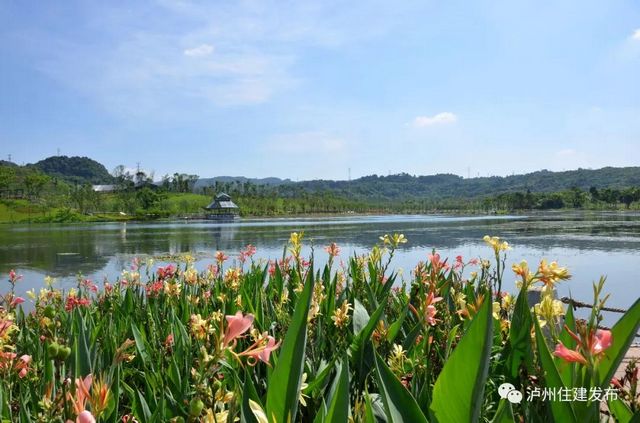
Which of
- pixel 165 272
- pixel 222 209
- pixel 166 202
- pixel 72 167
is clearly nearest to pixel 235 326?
pixel 165 272

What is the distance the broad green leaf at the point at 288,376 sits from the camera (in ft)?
2.97

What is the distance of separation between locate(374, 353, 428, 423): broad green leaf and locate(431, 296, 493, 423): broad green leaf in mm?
46

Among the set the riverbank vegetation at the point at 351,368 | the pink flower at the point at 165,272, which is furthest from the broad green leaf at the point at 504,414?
the pink flower at the point at 165,272

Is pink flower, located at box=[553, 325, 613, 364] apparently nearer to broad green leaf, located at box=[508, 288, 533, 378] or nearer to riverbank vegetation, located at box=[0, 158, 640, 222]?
broad green leaf, located at box=[508, 288, 533, 378]

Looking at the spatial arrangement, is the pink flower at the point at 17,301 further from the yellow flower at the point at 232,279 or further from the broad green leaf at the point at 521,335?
the broad green leaf at the point at 521,335

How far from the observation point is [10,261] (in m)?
18.4

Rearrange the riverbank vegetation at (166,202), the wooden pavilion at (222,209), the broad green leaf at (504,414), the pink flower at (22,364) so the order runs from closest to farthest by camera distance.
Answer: the broad green leaf at (504,414) < the pink flower at (22,364) < the wooden pavilion at (222,209) < the riverbank vegetation at (166,202)

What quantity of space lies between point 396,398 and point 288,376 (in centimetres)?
21

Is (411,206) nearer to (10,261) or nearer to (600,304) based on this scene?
(10,261)

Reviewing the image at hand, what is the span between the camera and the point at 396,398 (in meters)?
0.89

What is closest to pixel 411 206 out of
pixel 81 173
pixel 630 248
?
pixel 630 248

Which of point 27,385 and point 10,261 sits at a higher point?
point 27,385

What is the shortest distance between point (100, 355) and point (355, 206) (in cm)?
9615

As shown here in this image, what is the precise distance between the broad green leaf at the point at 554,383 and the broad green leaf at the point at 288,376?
47 centimetres
